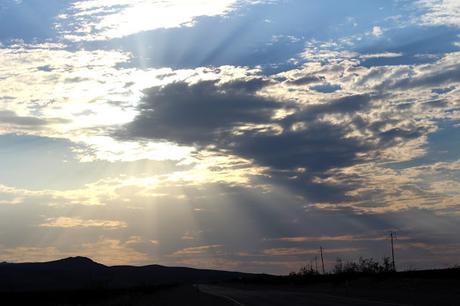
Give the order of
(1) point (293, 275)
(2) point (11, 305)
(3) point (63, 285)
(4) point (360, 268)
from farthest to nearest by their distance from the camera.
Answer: (3) point (63, 285), (1) point (293, 275), (4) point (360, 268), (2) point (11, 305)

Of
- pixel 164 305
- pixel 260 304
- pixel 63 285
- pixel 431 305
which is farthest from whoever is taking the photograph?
pixel 63 285

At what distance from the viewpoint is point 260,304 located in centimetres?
3206

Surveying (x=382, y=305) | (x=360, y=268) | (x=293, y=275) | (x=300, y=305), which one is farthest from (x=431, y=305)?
(x=293, y=275)

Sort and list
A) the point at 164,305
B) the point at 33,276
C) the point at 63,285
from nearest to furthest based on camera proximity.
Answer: the point at 164,305 → the point at 63,285 → the point at 33,276

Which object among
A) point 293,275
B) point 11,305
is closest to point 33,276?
point 293,275

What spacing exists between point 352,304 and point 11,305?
55.4m

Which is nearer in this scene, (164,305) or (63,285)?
(164,305)

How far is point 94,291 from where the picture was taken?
91.2m

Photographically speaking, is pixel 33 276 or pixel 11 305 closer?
pixel 11 305

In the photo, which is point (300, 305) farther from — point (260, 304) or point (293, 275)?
point (293, 275)

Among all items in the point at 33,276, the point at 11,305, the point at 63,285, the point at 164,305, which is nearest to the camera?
the point at 164,305

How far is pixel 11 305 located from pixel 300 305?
174 ft

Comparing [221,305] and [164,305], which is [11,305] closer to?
[164,305]

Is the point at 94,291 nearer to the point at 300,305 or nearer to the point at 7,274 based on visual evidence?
the point at 300,305
